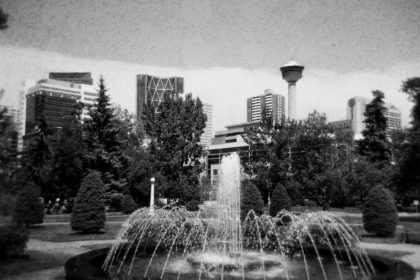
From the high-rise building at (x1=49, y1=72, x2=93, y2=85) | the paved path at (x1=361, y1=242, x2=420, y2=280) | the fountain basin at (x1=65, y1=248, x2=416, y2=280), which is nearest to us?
the fountain basin at (x1=65, y1=248, x2=416, y2=280)

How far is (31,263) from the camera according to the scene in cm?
1294

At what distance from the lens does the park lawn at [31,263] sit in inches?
465

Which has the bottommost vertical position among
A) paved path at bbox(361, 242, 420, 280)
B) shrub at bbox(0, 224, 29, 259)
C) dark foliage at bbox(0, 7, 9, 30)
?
paved path at bbox(361, 242, 420, 280)

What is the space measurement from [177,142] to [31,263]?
25191mm

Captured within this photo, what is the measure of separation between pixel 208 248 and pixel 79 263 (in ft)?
24.5

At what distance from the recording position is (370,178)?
38625 mm

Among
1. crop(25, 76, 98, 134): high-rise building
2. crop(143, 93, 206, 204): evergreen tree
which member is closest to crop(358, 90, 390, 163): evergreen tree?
crop(143, 93, 206, 204): evergreen tree

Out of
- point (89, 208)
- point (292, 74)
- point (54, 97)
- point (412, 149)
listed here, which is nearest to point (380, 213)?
point (412, 149)

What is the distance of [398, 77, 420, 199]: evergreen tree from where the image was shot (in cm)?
2183

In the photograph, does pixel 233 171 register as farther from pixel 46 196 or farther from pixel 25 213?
pixel 46 196

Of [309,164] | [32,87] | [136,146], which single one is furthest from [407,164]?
[32,87]

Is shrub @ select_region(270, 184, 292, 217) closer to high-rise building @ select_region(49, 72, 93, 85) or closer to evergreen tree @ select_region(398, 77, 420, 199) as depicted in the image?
evergreen tree @ select_region(398, 77, 420, 199)

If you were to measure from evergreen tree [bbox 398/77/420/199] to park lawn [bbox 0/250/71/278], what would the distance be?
19.3 m

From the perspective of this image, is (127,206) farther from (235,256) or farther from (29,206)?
(235,256)
